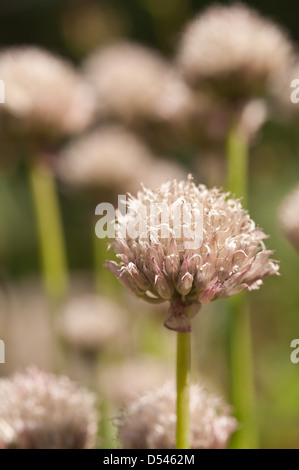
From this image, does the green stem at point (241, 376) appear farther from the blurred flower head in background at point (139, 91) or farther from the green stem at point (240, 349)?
the blurred flower head in background at point (139, 91)

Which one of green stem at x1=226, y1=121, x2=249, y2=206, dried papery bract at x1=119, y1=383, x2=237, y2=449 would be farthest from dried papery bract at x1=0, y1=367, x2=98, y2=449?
green stem at x1=226, y1=121, x2=249, y2=206

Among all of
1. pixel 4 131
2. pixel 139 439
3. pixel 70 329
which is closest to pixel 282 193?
pixel 70 329

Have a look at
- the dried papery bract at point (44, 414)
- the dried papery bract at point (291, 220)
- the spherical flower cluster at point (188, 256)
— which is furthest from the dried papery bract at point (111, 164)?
the spherical flower cluster at point (188, 256)

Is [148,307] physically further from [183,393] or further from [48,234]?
[183,393]

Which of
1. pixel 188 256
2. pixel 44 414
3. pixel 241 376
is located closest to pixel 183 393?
pixel 188 256

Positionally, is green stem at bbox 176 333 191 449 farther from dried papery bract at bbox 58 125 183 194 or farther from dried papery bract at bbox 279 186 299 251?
dried papery bract at bbox 58 125 183 194
